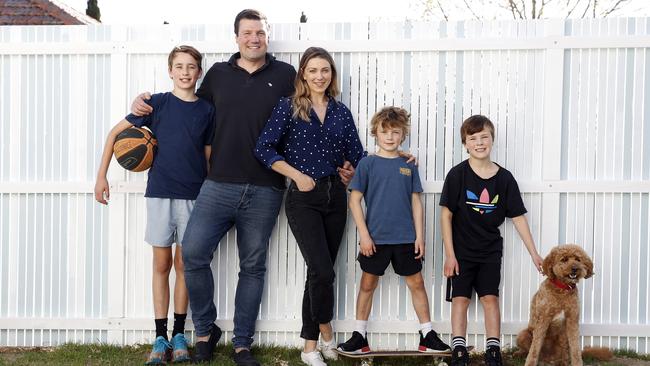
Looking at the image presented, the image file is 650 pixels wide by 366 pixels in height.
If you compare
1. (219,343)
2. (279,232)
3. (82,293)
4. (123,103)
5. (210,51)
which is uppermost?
(210,51)

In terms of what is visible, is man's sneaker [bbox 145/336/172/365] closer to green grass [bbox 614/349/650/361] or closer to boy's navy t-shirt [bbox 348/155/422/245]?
boy's navy t-shirt [bbox 348/155/422/245]

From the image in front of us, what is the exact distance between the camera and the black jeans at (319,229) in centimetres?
452

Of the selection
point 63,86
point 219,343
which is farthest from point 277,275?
point 63,86

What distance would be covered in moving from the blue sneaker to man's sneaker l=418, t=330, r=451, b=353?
5.07ft

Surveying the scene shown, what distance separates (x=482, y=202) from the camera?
4.66m

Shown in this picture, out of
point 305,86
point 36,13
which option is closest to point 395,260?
point 305,86

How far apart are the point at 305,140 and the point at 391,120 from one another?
0.56 meters

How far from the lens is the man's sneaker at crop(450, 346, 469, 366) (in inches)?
180

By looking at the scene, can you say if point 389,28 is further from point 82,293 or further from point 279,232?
point 82,293

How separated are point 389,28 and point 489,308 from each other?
199cm

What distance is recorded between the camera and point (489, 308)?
4.71 metres

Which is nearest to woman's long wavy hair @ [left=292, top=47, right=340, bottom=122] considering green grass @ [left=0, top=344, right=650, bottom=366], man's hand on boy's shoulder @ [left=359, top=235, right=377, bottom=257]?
man's hand on boy's shoulder @ [left=359, top=235, right=377, bottom=257]

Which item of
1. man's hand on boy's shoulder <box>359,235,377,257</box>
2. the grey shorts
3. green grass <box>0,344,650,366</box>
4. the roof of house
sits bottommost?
green grass <box>0,344,650,366</box>

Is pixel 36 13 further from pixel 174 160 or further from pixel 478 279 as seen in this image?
pixel 478 279
